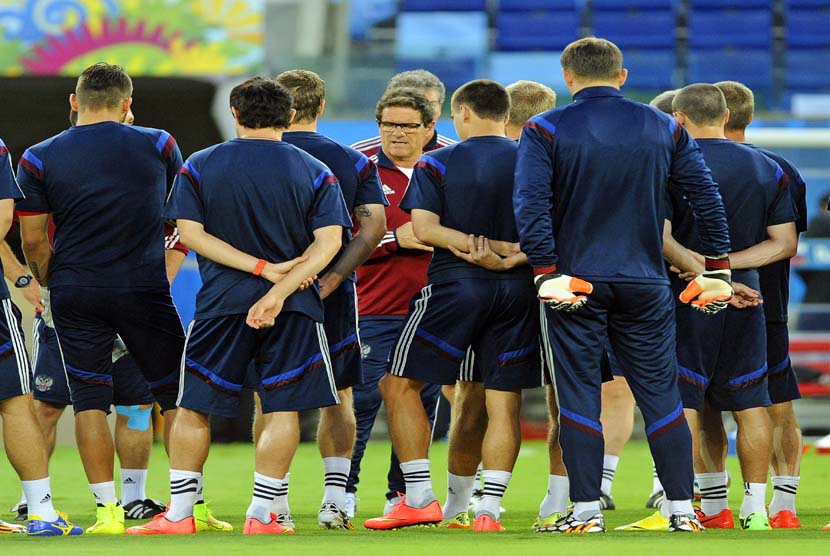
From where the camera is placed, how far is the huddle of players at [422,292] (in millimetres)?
5406

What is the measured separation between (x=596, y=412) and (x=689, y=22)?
11.6 metres

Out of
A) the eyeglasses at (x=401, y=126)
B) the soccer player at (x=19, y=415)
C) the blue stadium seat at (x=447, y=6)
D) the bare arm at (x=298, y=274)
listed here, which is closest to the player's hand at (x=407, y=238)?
the eyeglasses at (x=401, y=126)

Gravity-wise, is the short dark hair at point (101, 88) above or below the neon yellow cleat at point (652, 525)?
above

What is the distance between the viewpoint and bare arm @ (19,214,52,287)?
5.93 meters

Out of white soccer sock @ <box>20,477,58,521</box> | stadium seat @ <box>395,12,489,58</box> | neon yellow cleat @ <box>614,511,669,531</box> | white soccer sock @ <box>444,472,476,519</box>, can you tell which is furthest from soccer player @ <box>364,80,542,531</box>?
stadium seat @ <box>395,12,489,58</box>

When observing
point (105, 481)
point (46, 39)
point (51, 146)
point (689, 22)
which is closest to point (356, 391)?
point (105, 481)

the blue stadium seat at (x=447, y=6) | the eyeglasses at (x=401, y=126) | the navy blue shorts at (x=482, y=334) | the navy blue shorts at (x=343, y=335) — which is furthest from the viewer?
the blue stadium seat at (x=447, y=6)

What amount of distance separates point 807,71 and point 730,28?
122cm

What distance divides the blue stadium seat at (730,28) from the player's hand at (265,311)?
1164cm

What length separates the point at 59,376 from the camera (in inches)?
264

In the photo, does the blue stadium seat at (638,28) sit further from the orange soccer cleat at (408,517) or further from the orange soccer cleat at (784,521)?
the orange soccer cleat at (408,517)

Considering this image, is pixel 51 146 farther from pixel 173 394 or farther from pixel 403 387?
pixel 403 387

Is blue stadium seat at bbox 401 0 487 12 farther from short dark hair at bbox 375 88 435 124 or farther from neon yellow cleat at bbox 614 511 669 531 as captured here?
neon yellow cleat at bbox 614 511 669 531

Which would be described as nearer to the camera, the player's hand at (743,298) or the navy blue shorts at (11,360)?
the navy blue shorts at (11,360)
